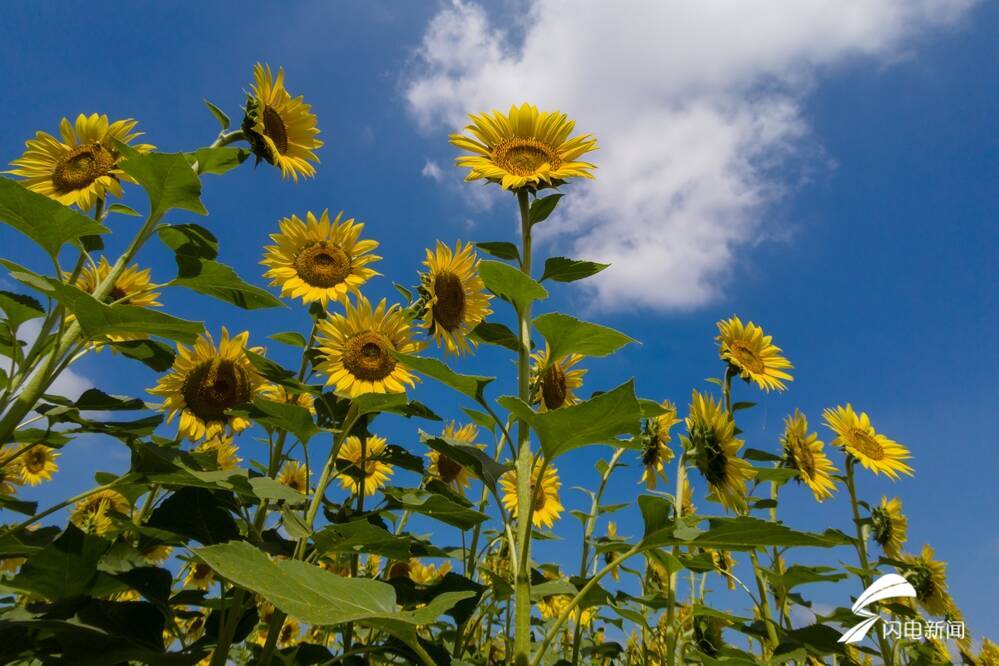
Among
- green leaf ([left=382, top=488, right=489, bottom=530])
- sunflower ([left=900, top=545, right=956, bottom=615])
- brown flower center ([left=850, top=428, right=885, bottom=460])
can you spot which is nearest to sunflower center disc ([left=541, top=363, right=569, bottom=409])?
green leaf ([left=382, top=488, right=489, bottom=530])

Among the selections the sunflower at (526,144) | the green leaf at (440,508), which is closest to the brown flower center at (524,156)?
the sunflower at (526,144)

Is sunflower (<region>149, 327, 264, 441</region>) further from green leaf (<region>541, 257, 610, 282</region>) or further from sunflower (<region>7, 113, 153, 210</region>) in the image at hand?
green leaf (<region>541, 257, 610, 282</region>)

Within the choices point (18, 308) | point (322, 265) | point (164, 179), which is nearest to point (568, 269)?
point (164, 179)

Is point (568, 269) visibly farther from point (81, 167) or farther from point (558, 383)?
point (81, 167)

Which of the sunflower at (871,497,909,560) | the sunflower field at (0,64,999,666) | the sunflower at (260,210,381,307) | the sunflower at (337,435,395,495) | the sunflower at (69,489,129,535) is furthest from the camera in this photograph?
the sunflower at (871,497,909,560)

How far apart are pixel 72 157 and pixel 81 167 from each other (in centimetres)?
8

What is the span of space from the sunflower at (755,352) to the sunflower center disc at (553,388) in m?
0.89

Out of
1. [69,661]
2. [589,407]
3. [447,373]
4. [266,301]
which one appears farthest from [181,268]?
[589,407]

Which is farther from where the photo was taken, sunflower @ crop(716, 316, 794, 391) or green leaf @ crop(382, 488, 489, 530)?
sunflower @ crop(716, 316, 794, 391)

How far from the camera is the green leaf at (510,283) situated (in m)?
1.87

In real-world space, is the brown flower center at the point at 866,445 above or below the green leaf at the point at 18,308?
above

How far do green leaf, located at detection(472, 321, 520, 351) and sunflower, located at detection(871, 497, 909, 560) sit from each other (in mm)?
3797

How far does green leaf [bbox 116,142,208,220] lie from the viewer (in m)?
2.00

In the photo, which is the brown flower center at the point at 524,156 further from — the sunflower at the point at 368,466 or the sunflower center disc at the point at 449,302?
the sunflower at the point at 368,466
